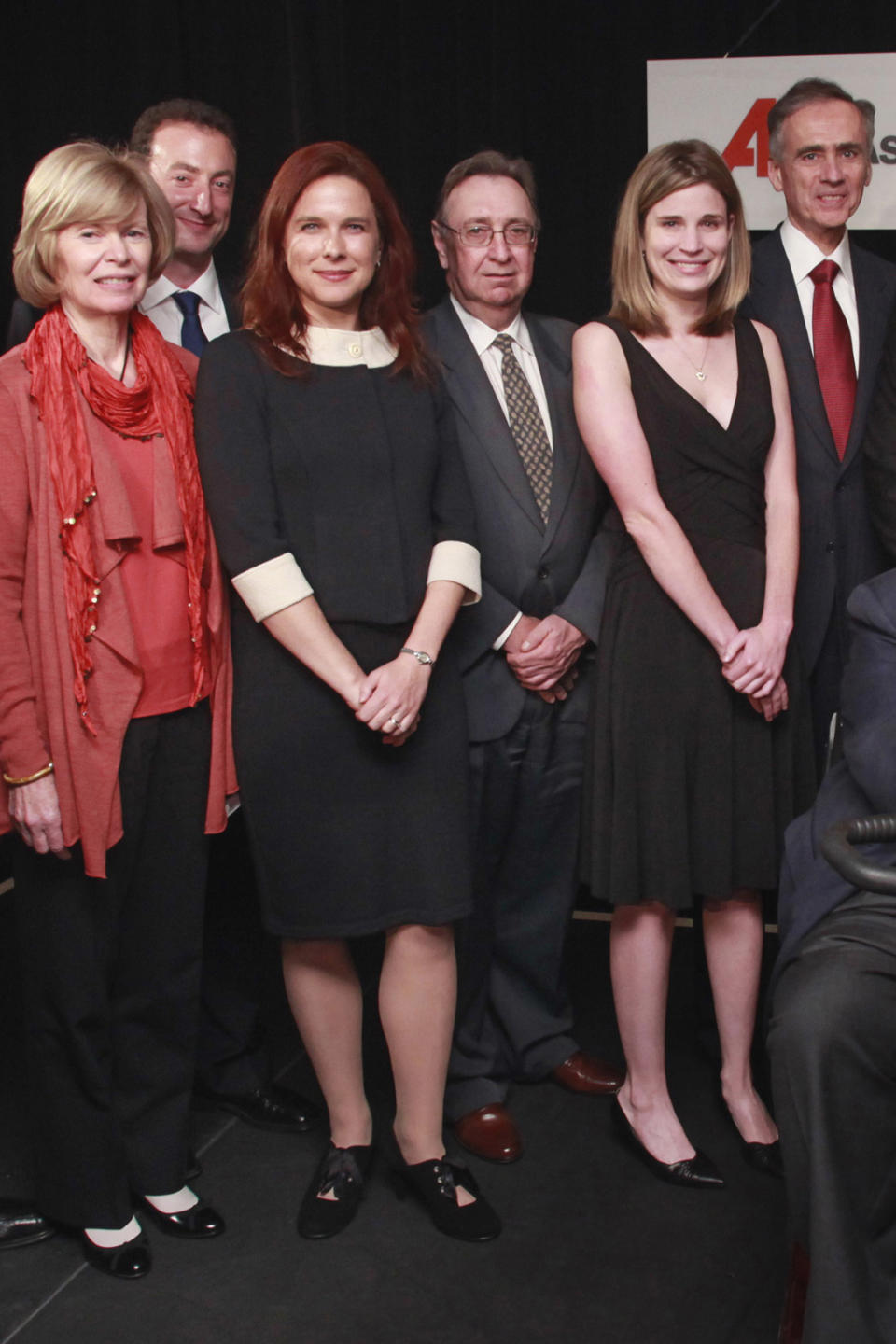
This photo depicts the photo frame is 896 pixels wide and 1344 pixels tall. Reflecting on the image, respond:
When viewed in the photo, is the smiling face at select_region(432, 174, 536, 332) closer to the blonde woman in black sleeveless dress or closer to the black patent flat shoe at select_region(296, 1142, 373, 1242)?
the blonde woman in black sleeveless dress

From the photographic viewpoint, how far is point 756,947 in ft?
8.84

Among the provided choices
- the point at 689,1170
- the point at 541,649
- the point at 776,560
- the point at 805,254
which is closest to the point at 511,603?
the point at 541,649

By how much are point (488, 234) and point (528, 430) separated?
1.28ft

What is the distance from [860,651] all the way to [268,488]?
37.9 inches

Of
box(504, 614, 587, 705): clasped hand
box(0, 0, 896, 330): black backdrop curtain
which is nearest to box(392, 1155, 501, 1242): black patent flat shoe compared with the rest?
box(504, 614, 587, 705): clasped hand

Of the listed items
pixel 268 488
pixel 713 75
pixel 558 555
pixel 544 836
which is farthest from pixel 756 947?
pixel 713 75

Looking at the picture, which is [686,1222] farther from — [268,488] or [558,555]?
[268,488]

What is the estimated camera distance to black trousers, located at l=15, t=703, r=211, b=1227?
2.32 m

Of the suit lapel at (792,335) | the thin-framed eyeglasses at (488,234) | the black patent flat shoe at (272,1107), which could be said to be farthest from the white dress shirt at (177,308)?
the black patent flat shoe at (272,1107)

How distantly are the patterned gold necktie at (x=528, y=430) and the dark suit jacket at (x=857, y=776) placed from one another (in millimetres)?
790

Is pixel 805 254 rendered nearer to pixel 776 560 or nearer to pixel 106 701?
pixel 776 560

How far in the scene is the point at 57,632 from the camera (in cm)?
219

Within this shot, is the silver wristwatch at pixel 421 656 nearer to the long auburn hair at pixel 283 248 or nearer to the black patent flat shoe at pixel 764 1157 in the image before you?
the long auburn hair at pixel 283 248

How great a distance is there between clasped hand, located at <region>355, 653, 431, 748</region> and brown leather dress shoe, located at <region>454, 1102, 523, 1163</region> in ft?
2.92
